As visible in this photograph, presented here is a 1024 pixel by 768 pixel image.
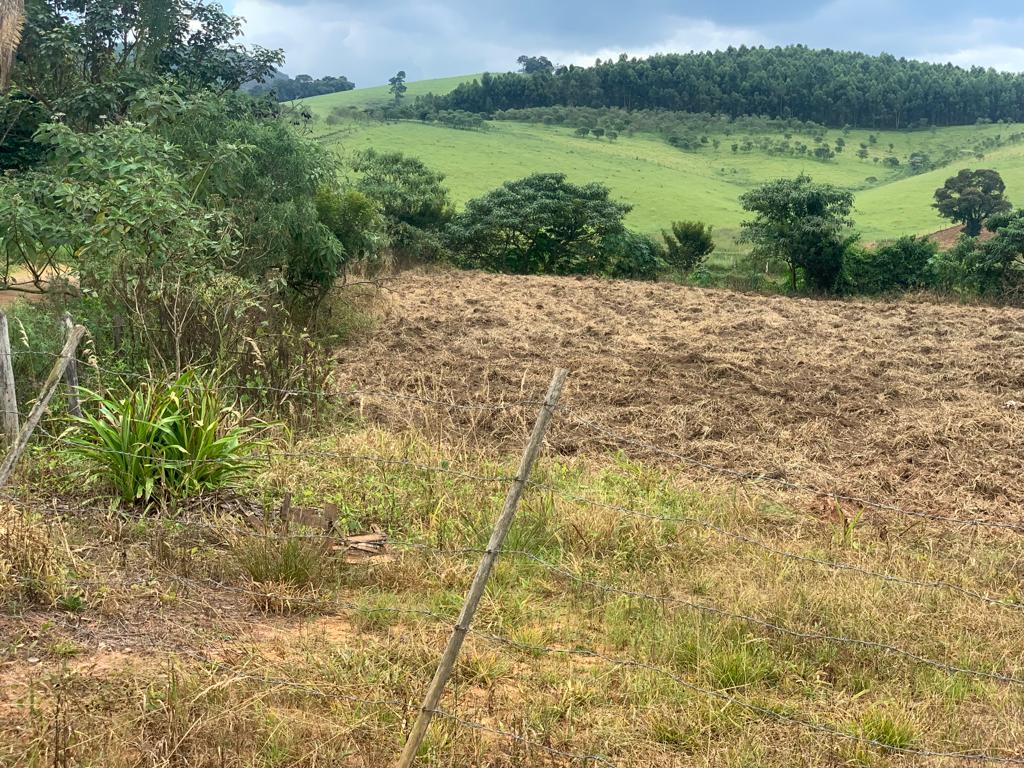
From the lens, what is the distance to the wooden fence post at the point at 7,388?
4676mm

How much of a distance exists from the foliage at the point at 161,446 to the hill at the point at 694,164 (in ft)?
67.9

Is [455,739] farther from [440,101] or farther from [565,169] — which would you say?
[440,101]

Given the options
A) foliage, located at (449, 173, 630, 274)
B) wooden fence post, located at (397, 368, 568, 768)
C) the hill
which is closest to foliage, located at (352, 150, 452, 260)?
foliage, located at (449, 173, 630, 274)

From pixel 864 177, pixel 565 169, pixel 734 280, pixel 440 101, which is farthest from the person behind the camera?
pixel 440 101

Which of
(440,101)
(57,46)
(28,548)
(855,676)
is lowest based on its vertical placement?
(855,676)

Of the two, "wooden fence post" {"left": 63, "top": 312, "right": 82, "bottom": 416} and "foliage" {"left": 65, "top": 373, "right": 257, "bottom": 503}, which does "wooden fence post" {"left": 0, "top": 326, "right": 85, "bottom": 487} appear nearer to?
"foliage" {"left": 65, "top": 373, "right": 257, "bottom": 503}

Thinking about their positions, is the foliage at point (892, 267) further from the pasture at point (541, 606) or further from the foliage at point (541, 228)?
the pasture at point (541, 606)

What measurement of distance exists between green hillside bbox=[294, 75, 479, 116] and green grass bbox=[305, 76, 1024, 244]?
21.0 metres

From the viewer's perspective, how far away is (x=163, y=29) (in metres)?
14.2

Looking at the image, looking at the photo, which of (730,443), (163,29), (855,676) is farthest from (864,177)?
(855,676)

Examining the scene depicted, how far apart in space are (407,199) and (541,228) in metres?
3.54

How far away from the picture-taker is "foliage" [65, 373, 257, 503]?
457cm

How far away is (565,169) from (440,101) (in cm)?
2679

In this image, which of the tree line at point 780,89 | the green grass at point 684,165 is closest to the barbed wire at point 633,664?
the green grass at point 684,165
